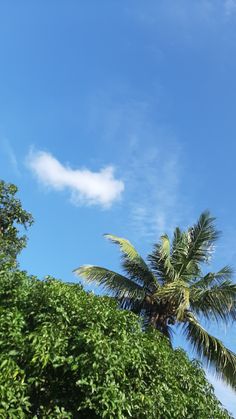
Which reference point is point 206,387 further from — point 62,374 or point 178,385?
point 62,374

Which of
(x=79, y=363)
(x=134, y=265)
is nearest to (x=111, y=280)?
(x=134, y=265)

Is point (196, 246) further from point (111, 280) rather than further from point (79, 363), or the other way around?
point (79, 363)

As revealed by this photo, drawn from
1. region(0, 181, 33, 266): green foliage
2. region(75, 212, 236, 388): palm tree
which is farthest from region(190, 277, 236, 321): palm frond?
region(0, 181, 33, 266): green foliage

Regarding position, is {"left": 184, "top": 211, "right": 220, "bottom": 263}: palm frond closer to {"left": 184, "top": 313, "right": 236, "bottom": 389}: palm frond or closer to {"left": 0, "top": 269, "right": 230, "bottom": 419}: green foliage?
{"left": 184, "top": 313, "right": 236, "bottom": 389}: palm frond

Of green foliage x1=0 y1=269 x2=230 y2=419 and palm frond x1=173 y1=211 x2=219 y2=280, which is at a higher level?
palm frond x1=173 y1=211 x2=219 y2=280

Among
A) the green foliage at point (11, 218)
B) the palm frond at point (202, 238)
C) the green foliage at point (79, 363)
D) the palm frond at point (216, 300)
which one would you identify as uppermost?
the palm frond at point (202, 238)

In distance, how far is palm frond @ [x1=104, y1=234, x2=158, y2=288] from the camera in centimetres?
1516

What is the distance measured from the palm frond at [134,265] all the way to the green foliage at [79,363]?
7469mm

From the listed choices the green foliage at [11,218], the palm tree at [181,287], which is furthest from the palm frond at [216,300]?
the green foliage at [11,218]

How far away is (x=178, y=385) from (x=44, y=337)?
2260 millimetres

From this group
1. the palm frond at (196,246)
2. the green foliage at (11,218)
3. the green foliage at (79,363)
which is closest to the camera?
the green foliage at (79,363)

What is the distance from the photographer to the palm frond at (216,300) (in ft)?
48.1

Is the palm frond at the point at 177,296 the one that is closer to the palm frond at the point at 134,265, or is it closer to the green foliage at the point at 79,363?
the palm frond at the point at 134,265

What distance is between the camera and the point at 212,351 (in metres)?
14.2
